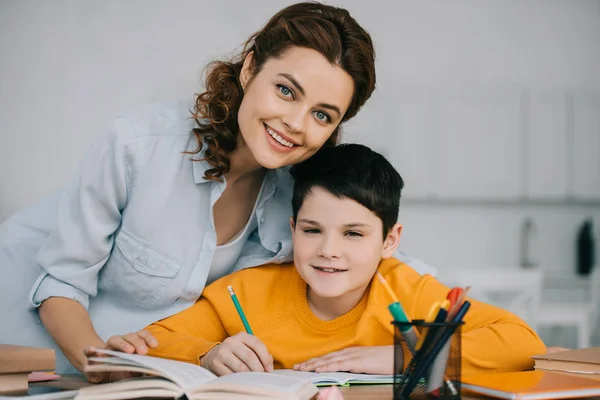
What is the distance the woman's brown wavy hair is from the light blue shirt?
5 cm

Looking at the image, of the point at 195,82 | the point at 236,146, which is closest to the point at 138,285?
the point at 236,146

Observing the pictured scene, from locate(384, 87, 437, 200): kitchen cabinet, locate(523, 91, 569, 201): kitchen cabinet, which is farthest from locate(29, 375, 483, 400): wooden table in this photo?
locate(523, 91, 569, 201): kitchen cabinet

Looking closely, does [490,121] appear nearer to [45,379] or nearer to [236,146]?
[236,146]

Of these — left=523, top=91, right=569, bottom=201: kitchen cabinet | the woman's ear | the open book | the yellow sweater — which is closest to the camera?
the open book

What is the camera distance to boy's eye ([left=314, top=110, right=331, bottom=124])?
135 centimetres

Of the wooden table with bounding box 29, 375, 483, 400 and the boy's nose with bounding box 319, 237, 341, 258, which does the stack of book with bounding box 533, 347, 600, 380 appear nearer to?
the wooden table with bounding box 29, 375, 483, 400

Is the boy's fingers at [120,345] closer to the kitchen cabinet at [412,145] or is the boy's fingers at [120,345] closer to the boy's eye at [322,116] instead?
the boy's eye at [322,116]

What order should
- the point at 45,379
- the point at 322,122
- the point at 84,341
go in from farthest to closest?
the point at 322,122 → the point at 84,341 → the point at 45,379

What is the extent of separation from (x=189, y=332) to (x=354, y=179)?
1.43 feet

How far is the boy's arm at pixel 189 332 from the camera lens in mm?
1132

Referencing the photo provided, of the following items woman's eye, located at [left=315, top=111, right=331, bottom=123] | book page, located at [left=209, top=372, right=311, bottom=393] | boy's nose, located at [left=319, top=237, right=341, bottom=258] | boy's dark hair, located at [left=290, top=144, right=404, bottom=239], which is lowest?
book page, located at [left=209, top=372, right=311, bottom=393]

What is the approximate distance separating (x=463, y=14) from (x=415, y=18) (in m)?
0.37

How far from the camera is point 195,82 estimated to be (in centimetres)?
491

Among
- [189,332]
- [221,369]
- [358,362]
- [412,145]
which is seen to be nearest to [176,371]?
[221,369]
